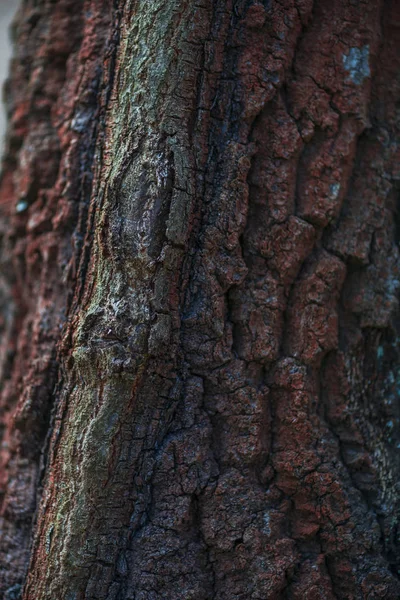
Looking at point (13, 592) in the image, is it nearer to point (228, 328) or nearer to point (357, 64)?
point (228, 328)

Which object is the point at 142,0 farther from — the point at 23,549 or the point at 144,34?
the point at 23,549

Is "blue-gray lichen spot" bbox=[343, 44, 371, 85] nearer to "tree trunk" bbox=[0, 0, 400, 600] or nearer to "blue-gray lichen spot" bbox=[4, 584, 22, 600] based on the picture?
"tree trunk" bbox=[0, 0, 400, 600]

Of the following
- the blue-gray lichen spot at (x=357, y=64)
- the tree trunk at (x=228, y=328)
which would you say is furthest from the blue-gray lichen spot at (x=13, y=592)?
the blue-gray lichen spot at (x=357, y=64)

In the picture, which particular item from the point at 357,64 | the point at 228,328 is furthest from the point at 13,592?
the point at 357,64

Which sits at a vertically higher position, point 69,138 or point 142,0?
point 142,0

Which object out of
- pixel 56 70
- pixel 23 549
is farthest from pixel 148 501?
pixel 56 70

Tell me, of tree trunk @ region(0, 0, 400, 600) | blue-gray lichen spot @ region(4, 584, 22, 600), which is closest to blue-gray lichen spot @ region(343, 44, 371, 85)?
tree trunk @ region(0, 0, 400, 600)

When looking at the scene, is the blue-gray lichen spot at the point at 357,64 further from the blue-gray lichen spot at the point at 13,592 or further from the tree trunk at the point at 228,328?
the blue-gray lichen spot at the point at 13,592
